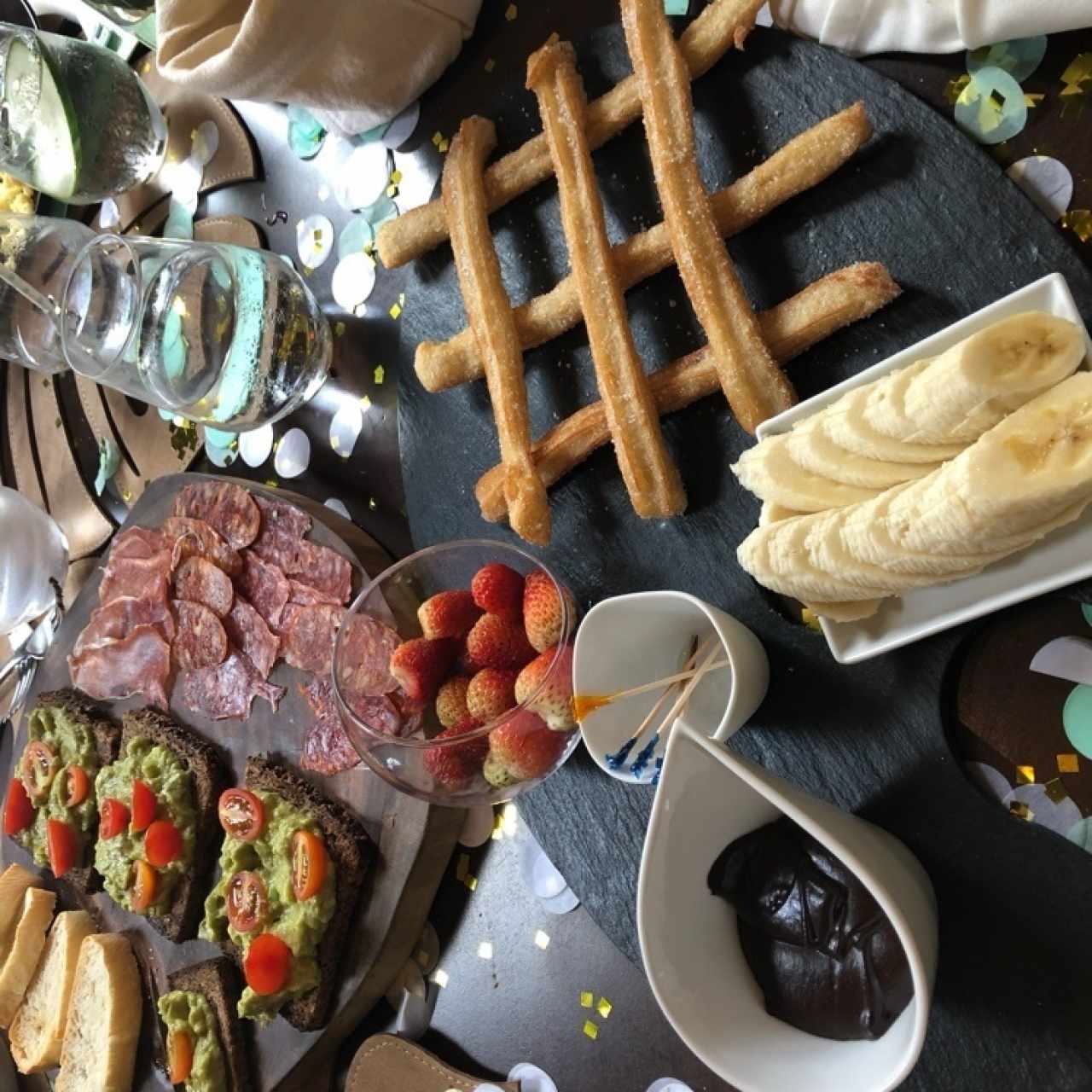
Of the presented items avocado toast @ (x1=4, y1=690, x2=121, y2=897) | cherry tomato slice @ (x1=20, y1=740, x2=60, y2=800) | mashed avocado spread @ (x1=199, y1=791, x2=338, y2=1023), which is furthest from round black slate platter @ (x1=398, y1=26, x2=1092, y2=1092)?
cherry tomato slice @ (x1=20, y1=740, x2=60, y2=800)

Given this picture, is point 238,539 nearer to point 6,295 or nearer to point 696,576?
point 6,295

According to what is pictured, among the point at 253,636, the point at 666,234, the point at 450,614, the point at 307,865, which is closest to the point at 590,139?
the point at 666,234

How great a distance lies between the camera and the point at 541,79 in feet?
4.20

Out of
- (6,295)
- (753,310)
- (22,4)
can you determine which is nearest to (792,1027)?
(753,310)

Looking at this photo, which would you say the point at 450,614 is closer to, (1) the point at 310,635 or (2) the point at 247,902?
(1) the point at 310,635

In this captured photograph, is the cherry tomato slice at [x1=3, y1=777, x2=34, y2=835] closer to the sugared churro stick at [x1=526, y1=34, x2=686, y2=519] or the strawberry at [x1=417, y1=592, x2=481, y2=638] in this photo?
the strawberry at [x1=417, y1=592, x2=481, y2=638]

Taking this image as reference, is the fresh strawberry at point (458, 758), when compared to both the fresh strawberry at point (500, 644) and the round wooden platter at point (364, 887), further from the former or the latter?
the round wooden platter at point (364, 887)

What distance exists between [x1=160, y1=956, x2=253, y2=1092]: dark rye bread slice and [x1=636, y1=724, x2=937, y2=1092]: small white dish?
0.91 metres

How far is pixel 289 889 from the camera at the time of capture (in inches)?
60.1

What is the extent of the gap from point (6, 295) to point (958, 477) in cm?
174

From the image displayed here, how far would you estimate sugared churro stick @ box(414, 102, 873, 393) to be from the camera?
1091 mm

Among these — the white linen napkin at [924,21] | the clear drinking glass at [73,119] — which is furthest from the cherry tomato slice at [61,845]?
the white linen napkin at [924,21]

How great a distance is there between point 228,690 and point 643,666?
0.86 metres

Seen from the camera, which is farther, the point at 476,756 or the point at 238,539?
the point at 238,539
